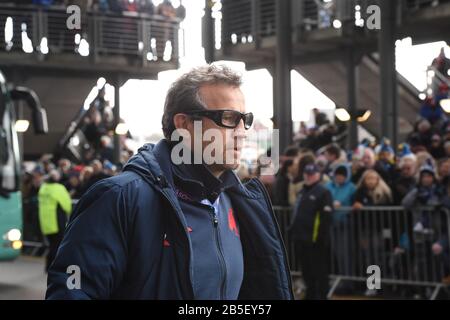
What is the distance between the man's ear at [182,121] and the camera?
10.4 ft

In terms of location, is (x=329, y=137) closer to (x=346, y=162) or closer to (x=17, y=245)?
(x=346, y=162)

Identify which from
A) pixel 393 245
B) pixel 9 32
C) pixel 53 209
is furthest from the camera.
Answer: pixel 9 32

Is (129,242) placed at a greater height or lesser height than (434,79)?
lesser

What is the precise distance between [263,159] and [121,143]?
22384mm

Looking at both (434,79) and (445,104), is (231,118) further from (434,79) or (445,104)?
(434,79)

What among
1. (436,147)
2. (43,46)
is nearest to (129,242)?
(436,147)

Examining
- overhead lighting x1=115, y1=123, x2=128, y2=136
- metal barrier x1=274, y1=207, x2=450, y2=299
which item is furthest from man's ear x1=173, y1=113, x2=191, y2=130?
overhead lighting x1=115, y1=123, x2=128, y2=136

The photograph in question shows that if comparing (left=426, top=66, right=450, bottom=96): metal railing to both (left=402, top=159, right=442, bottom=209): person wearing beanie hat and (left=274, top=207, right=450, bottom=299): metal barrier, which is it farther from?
(left=402, top=159, right=442, bottom=209): person wearing beanie hat

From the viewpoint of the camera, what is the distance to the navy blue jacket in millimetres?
2832

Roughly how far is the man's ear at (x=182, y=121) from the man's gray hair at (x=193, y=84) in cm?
2

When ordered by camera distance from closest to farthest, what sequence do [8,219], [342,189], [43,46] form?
[342,189], [8,219], [43,46]

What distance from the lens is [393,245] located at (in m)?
10.7

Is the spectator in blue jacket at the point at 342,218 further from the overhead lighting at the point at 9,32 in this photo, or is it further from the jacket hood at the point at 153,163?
the overhead lighting at the point at 9,32

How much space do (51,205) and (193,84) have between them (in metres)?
11.9
